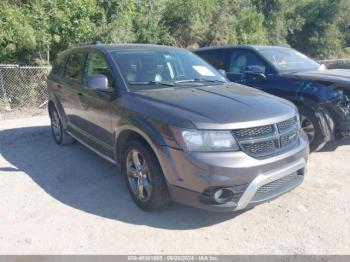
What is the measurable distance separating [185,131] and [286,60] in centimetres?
417

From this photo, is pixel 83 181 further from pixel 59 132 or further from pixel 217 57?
pixel 217 57

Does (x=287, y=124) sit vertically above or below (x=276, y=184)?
above

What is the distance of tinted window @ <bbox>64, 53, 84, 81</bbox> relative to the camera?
203 inches

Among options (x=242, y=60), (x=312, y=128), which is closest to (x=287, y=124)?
(x=312, y=128)

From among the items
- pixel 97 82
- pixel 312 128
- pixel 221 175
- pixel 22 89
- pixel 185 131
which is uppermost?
pixel 97 82

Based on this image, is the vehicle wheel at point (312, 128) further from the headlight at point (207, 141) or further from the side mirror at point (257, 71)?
the headlight at point (207, 141)

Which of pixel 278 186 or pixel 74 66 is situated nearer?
pixel 278 186

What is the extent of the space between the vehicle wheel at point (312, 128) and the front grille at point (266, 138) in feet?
5.94

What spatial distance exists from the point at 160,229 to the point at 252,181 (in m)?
1.06

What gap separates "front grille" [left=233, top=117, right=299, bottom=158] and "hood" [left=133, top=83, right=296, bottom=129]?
62 millimetres

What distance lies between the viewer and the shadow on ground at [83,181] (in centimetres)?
368

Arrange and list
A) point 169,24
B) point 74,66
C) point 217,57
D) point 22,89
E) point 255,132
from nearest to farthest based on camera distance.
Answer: point 255,132 < point 74,66 < point 217,57 < point 22,89 < point 169,24

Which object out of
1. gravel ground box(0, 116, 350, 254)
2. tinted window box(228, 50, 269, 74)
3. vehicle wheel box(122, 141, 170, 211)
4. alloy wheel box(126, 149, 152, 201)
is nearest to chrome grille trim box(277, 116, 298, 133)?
gravel ground box(0, 116, 350, 254)

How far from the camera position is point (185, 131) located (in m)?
3.16
